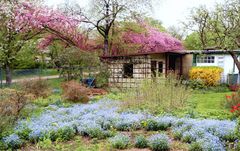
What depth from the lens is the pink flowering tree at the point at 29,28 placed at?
16.7 meters

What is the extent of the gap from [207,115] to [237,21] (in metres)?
7.84

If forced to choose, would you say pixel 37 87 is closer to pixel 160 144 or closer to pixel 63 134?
pixel 63 134

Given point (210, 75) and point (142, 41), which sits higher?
point (142, 41)

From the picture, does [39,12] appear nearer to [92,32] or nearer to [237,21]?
[92,32]

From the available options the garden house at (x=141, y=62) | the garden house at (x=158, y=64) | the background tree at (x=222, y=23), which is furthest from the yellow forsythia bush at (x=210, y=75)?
the background tree at (x=222, y=23)

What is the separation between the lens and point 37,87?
12.6 meters

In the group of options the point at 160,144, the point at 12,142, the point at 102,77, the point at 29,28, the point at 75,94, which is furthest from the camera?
the point at 29,28

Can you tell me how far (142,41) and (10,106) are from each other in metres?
17.4

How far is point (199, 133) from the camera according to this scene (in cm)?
573

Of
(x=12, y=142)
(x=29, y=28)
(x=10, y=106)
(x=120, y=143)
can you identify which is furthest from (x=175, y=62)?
(x=12, y=142)

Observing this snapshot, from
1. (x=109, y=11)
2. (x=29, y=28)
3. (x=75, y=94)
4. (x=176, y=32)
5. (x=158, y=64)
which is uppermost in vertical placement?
(x=176, y=32)

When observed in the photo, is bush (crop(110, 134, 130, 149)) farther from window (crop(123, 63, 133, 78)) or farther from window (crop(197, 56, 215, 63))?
window (crop(197, 56, 215, 63))

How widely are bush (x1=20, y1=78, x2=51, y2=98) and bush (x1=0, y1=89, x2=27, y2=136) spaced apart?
3.78 meters

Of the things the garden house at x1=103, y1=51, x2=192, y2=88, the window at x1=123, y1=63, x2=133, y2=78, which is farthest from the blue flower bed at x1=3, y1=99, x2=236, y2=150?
the window at x1=123, y1=63, x2=133, y2=78
